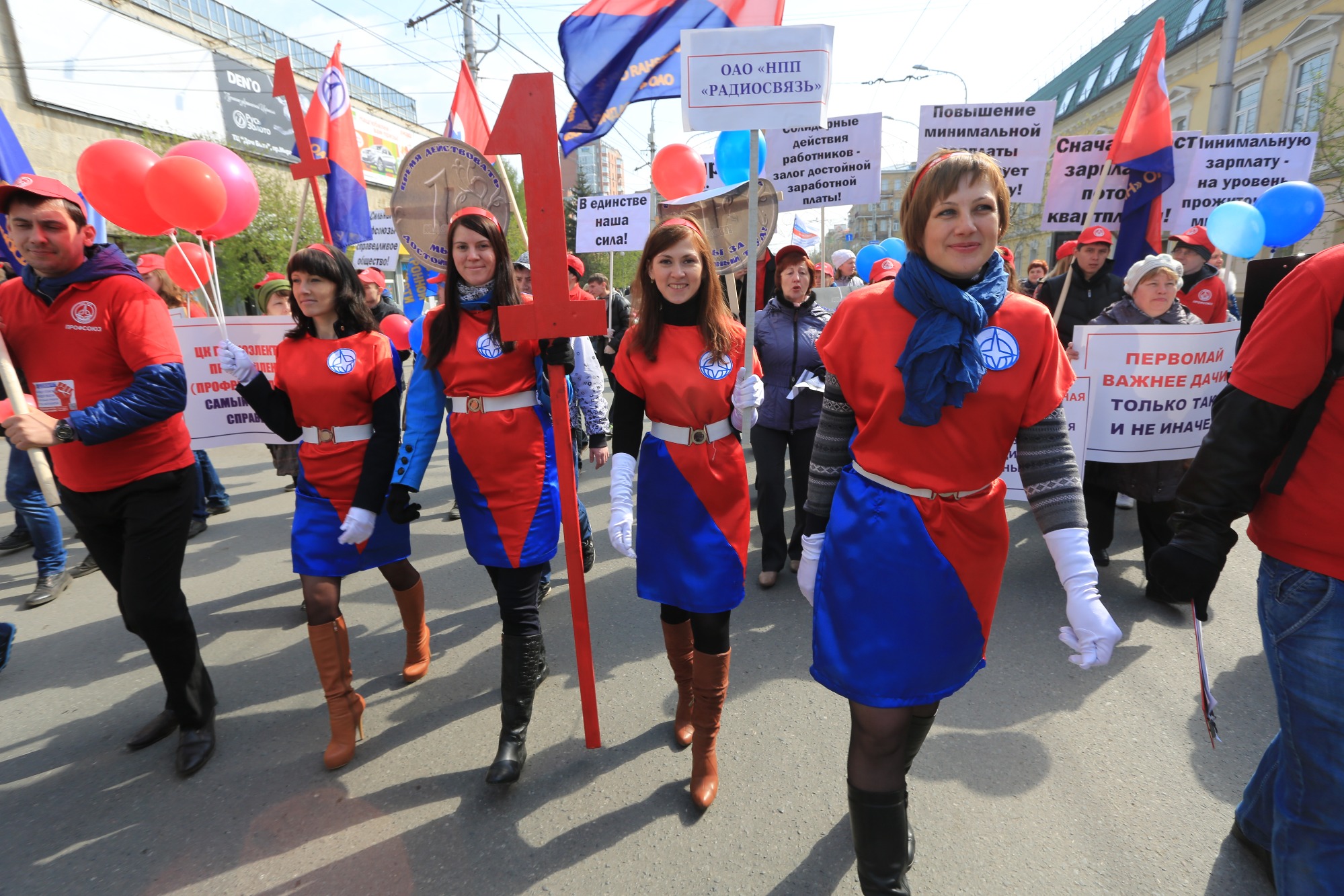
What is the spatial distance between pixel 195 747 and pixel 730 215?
12.3 feet

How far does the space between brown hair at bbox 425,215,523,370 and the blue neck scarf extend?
5.11 feet

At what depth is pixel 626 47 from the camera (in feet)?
12.3

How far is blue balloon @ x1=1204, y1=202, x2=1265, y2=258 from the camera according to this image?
15.2ft

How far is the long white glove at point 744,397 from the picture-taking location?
2422 millimetres

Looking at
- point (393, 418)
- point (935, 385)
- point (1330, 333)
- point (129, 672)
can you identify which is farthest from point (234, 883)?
point (1330, 333)

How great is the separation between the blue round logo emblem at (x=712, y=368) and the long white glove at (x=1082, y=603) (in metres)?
1.16

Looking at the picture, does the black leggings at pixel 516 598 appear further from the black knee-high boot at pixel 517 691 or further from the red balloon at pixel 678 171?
the red balloon at pixel 678 171

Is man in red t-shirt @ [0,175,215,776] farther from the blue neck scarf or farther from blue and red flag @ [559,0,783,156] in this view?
the blue neck scarf

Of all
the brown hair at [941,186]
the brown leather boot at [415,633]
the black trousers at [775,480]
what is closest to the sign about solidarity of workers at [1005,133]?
the black trousers at [775,480]

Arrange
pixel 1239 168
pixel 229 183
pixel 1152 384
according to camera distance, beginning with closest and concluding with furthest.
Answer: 1. pixel 229 183
2. pixel 1152 384
3. pixel 1239 168

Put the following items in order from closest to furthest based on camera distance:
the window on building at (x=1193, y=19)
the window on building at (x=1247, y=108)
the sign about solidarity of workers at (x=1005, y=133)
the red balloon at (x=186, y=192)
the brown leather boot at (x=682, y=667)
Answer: the brown leather boot at (x=682, y=667) → the red balloon at (x=186, y=192) → the sign about solidarity of workers at (x=1005, y=133) → the window on building at (x=1247, y=108) → the window on building at (x=1193, y=19)

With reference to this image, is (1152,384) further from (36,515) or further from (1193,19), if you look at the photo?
(1193,19)

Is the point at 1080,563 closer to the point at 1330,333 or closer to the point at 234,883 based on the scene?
the point at 1330,333

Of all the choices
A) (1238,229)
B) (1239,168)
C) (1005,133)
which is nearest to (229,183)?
(1005,133)
